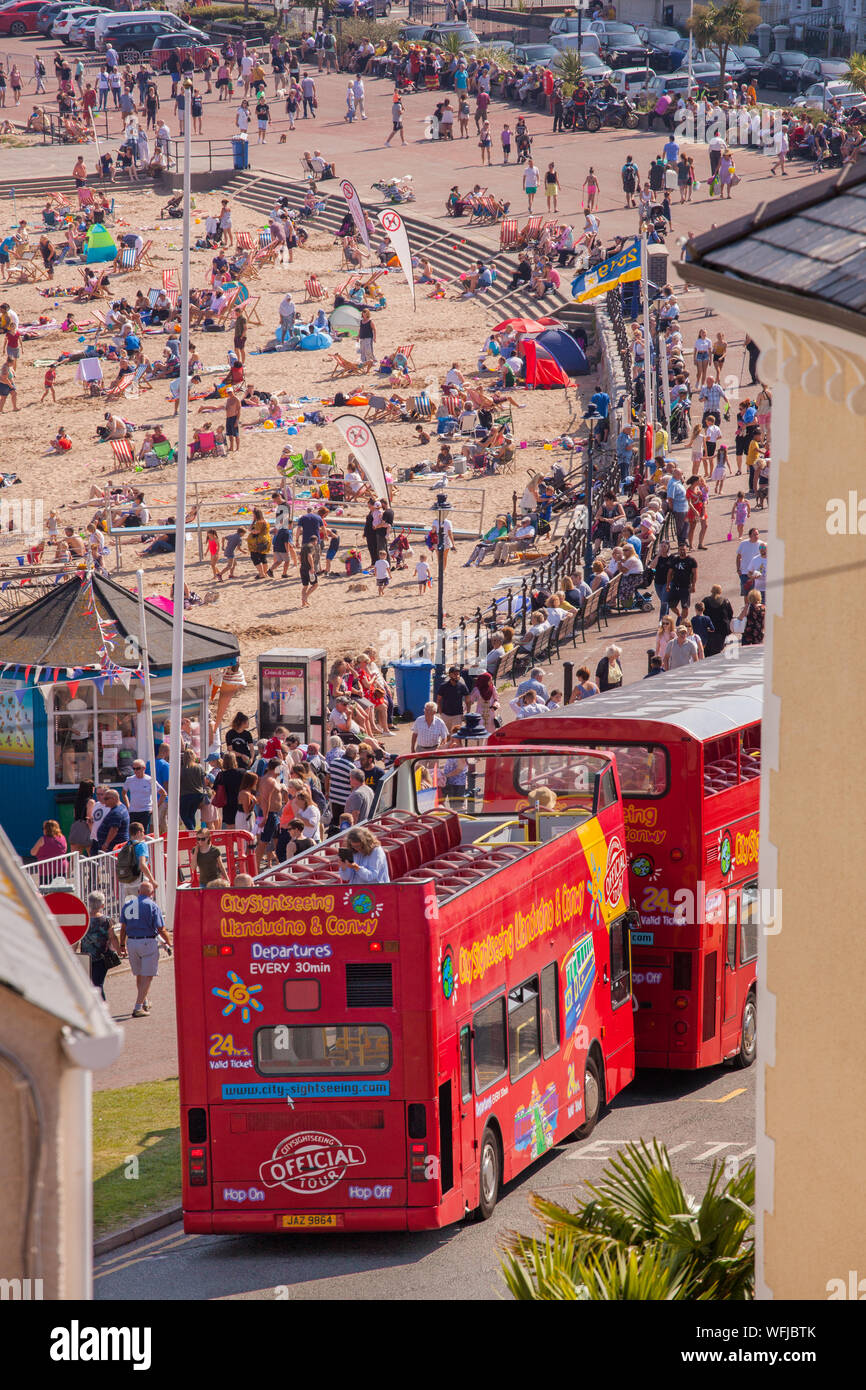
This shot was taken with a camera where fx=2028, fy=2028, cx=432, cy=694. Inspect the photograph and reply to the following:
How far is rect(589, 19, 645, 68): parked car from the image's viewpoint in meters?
73.7

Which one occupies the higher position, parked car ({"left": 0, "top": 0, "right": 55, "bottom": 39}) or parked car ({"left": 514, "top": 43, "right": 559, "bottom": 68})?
parked car ({"left": 0, "top": 0, "right": 55, "bottom": 39})

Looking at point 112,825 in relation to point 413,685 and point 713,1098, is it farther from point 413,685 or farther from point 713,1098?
point 413,685

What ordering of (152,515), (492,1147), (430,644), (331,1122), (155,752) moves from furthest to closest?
(152,515) < (430,644) < (155,752) < (492,1147) < (331,1122)

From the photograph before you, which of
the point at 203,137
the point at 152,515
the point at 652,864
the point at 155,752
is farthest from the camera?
the point at 203,137

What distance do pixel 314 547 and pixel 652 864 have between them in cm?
2047

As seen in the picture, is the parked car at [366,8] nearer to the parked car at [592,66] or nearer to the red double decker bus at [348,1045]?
the parked car at [592,66]

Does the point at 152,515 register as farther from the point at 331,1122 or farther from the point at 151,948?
the point at 331,1122

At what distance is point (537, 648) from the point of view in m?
29.7

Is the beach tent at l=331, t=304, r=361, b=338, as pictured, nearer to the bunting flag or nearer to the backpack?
the bunting flag

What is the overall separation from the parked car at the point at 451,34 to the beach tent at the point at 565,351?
3086 cm

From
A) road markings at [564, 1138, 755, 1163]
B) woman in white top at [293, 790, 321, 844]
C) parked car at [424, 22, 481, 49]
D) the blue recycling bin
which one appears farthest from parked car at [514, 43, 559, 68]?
road markings at [564, 1138, 755, 1163]

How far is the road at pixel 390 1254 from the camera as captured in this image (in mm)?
13320

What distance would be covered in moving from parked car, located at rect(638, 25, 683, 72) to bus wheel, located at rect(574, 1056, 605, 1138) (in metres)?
62.9
